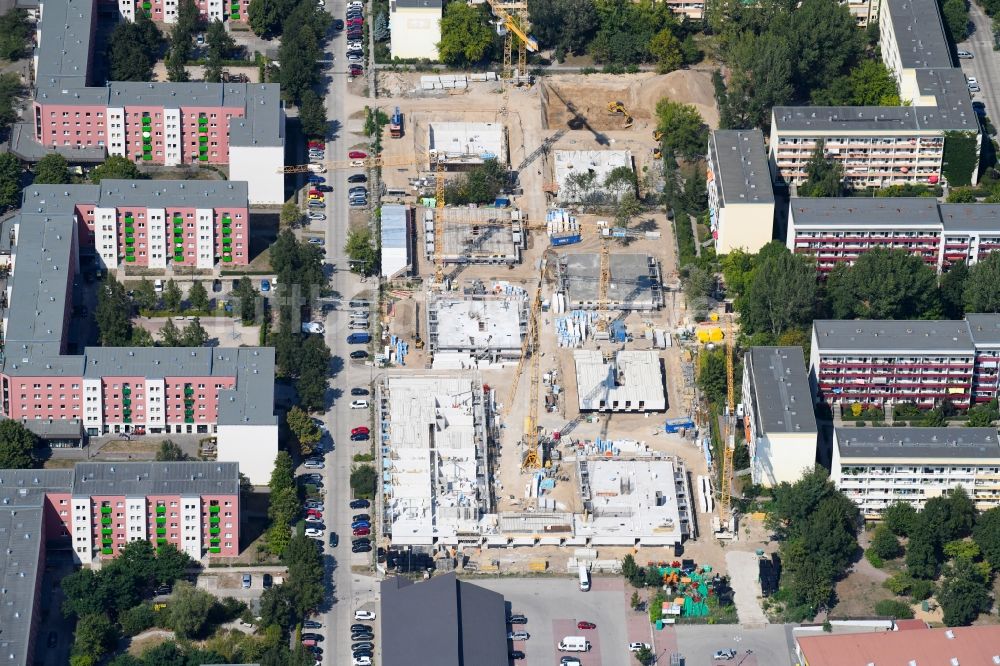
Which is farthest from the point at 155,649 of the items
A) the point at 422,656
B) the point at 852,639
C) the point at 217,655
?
the point at 852,639

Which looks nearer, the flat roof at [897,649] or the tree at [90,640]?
the flat roof at [897,649]

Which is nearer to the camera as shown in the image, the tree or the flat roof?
the flat roof

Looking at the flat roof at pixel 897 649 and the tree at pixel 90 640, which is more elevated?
the tree at pixel 90 640

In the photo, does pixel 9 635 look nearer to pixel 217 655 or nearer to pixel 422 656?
pixel 217 655

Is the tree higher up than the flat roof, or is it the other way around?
the tree

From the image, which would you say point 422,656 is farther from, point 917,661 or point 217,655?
point 917,661

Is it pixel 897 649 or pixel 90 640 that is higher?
pixel 90 640

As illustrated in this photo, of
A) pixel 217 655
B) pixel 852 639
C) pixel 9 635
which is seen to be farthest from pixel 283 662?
pixel 852 639
